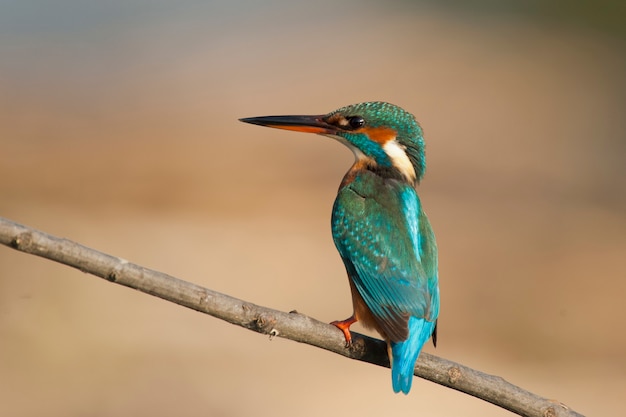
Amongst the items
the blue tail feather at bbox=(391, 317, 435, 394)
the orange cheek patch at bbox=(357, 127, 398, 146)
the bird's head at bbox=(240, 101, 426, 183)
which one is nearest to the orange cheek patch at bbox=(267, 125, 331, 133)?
the bird's head at bbox=(240, 101, 426, 183)

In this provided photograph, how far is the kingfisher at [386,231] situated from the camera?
2.91 metres

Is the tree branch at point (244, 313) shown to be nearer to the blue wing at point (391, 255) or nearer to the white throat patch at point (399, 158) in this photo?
the blue wing at point (391, 255)

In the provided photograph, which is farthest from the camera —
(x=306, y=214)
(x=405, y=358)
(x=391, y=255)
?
(x=306, y=214)

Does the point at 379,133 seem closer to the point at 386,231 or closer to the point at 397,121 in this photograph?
the point at 397,121

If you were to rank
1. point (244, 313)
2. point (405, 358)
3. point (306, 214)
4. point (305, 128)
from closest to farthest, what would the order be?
point (244, 313) < point (405, 358) < point (305, 128) < point (306, 214)

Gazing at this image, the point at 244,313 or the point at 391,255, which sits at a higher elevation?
the point at 391,255

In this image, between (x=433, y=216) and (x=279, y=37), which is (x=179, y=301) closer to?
(x=433, y=216)

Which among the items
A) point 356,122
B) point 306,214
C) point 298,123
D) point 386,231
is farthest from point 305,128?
point 306,214

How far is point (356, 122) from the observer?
3.41 metres

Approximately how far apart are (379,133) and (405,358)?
0.96 m

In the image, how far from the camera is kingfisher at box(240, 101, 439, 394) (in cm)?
291

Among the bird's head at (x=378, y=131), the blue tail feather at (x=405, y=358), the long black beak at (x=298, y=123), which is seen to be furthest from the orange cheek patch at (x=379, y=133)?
the blue tail feather at (x=405, y=358)

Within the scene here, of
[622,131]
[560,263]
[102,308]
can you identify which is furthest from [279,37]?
[102,308]

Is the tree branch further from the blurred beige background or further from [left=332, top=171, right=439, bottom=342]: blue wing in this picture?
the blurred beige background
